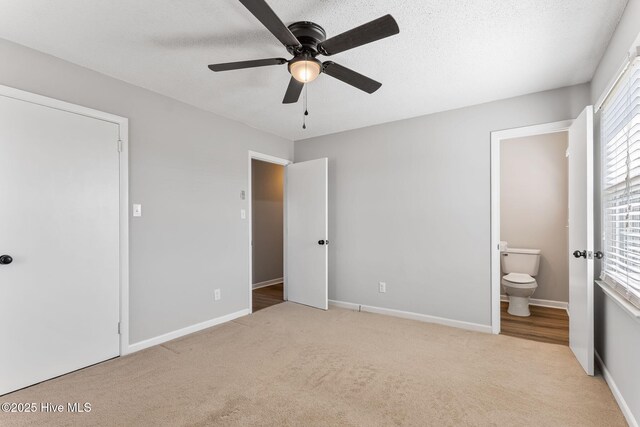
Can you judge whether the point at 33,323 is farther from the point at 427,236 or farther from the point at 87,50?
the point at 427,236

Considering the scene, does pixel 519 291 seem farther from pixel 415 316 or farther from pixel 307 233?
pixel 307 233

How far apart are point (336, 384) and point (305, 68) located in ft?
7.03

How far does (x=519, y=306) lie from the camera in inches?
152

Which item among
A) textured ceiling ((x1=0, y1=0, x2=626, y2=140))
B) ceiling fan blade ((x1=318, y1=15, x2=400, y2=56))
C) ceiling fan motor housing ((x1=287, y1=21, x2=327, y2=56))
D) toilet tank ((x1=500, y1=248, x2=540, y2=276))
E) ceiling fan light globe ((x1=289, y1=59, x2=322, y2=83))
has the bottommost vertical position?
toilet tank ((x1=500, y1=248, x2=540, y2=276))

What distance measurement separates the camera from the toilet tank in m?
4.18

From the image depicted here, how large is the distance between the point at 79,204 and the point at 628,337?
3874 mm

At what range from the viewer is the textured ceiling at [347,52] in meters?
1.82

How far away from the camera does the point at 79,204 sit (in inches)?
97.7

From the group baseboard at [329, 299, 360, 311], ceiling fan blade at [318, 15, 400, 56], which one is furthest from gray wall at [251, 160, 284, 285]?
ceiling fan blade at [318, 15, 400, 56]

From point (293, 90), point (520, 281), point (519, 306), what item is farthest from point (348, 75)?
point (519, 306)

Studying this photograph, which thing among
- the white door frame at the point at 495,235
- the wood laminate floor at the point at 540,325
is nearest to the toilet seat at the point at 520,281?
the wood laminate floor at the point at 540,325

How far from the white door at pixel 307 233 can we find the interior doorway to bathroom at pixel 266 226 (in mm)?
1031

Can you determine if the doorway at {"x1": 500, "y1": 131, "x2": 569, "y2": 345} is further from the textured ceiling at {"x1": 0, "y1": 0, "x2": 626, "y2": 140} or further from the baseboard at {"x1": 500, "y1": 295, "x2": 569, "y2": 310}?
the textured ceiling at {"x1": 0, "y1": 0, "x2": 626, "y2": 140}

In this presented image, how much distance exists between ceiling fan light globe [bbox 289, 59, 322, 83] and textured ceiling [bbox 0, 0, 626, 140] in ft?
0.92
